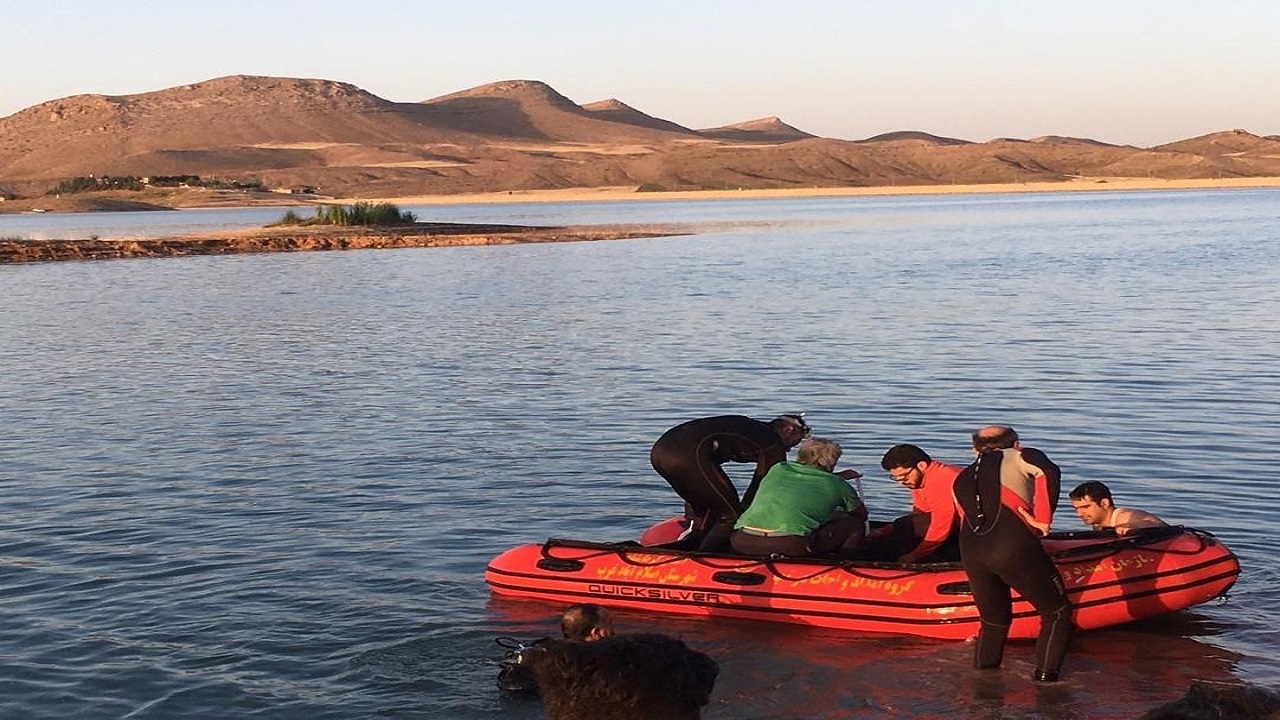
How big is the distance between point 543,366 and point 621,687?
19.7 meters

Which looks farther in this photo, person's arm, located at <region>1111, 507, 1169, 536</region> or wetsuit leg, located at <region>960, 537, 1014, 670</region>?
person's arm, located at <region>1111, 507, 1169, 536</region>

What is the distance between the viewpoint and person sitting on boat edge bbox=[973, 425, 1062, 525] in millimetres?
8117

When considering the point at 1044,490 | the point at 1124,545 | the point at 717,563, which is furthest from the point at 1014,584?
the point at 717,563

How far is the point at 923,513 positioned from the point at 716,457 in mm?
1561

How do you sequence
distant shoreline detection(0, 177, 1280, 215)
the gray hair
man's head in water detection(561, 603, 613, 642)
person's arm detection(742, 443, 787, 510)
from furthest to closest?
distant shoreline detection(0, 177, 1280, 215) < person's arm detection(742, 443, 787, 510) < the gray hair < man's head in water detection(561, 603, 613, 642)

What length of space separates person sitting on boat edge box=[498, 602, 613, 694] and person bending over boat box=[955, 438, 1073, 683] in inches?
81.6

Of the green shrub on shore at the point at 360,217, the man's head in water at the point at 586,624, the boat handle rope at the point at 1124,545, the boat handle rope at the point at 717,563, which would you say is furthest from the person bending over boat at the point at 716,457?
the green shrub on shore at the point at 360,217

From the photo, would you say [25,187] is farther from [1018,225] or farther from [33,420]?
[33,420]

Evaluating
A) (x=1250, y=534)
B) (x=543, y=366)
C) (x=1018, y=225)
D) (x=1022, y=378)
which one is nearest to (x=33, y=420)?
(x=543, y=366)

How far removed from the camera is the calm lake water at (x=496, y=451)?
919 centimetres

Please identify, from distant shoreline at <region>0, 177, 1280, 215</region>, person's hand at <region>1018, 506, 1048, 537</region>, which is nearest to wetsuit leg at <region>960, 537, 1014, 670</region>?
person's hand at <region>1018, 506, 1048, 537</region>

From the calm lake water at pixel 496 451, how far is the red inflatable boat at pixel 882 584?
142 millimetres

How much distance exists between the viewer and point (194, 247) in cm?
5738

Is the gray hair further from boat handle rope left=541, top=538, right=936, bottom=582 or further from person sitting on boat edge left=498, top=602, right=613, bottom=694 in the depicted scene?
person sitting on boat edge left=498, top=602, right=613, bottom=694
